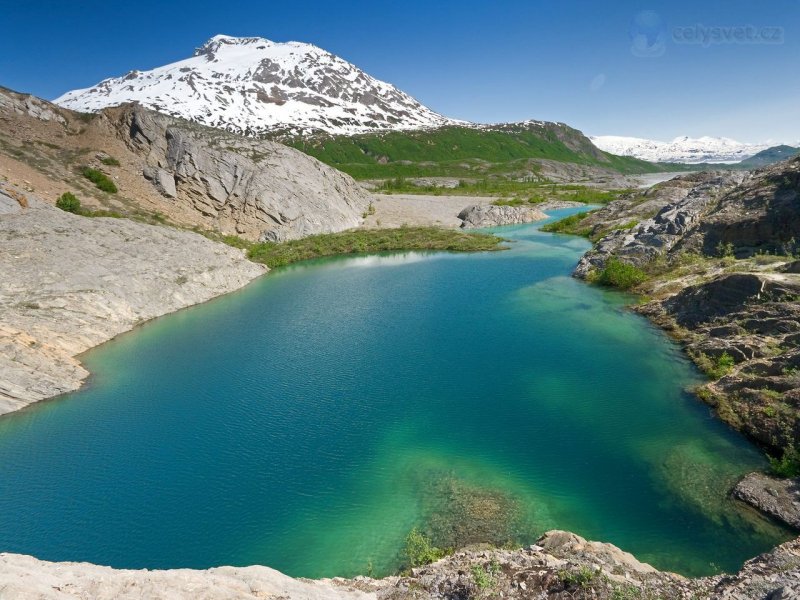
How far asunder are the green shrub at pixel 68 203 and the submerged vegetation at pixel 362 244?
1697 cm

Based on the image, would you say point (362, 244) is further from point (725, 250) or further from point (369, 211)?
point (725, 250)

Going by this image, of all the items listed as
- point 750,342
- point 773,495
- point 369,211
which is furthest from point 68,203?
point 750,342

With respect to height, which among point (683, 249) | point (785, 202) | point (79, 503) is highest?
point (785, 202)

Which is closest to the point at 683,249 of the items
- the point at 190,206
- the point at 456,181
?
the point at 190,206

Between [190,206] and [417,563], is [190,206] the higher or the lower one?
the higher one

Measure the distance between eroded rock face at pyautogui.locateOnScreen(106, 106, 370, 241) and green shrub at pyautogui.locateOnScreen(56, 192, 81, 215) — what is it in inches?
559

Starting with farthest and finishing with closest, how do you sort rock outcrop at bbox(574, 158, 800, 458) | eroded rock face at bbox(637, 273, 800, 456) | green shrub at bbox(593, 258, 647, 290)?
green shrub at bbox(593, 258, 647, 290), rock outcrop at bbox(574, 158, 800, 458), eroded rock face at bbox(637, 273, 800, 456)

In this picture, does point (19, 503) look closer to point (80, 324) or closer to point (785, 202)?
point (80, 324)

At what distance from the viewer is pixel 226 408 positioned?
83.6ft

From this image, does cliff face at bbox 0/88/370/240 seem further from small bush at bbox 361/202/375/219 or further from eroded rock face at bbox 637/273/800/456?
eroded rock face at bbox 637/273/800/456

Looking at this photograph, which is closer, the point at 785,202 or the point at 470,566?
the point at 470,566

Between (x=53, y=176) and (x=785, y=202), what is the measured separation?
3108 inches

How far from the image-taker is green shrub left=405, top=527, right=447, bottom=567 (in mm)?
14734

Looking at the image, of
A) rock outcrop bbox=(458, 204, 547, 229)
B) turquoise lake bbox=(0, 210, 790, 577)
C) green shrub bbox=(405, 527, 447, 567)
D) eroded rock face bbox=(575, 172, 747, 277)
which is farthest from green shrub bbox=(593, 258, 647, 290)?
rock outcrop bbox=(458, 204, 547, 229)
